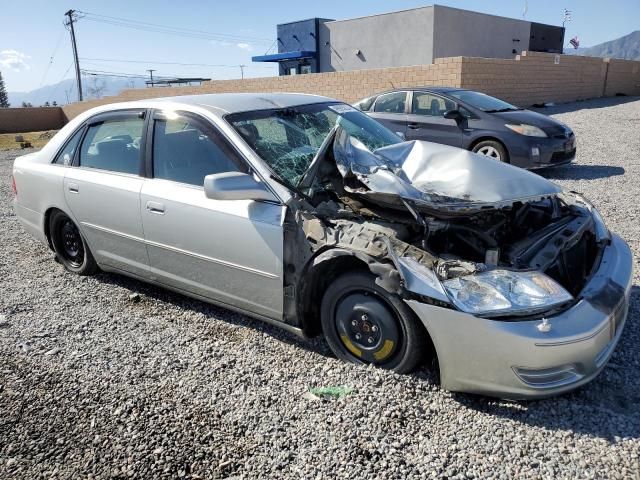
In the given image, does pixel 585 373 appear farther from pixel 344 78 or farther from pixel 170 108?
pixel 344 78

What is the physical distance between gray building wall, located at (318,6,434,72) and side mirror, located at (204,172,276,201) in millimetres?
26309

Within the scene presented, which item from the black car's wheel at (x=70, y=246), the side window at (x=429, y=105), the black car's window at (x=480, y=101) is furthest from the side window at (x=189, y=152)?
the black car's window at (x=480, y=101)

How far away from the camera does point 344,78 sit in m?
19.0

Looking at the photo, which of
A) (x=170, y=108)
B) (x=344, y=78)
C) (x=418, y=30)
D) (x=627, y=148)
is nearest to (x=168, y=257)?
(x=170, y=108)

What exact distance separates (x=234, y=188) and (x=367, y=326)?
1139 millimetres

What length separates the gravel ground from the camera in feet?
7.85

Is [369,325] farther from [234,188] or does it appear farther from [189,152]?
[189,152]

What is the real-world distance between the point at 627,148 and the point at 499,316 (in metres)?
10.6

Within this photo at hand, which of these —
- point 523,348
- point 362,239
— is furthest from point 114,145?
point 523,348

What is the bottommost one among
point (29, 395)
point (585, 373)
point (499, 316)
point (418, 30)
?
point (29, 395)

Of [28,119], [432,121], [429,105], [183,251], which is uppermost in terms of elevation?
[429,105]

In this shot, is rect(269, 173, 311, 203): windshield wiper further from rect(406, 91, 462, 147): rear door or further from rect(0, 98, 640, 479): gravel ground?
rect(406, 91, 462, 147): rear door

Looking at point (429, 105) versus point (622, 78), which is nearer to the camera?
point (429, 105)

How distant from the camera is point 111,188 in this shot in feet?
13.3
